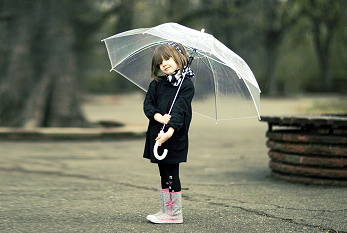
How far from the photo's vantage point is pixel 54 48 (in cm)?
1235

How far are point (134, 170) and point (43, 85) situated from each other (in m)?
5.24

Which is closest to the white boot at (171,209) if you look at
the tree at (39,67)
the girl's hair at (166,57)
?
the girl's hair at (166,57)

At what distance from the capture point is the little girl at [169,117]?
4.53 meters

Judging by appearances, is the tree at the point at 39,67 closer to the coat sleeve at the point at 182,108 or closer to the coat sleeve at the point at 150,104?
the coat sleeve at the point at 150,104

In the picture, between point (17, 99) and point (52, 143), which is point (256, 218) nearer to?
point (52, 143)

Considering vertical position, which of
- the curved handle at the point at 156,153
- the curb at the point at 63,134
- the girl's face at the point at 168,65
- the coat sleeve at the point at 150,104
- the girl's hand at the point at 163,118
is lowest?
the curb at the point at 63,134

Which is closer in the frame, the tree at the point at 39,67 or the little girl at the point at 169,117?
the little girl at the point at 169,117

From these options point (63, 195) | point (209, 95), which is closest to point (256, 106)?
point (209, 95)

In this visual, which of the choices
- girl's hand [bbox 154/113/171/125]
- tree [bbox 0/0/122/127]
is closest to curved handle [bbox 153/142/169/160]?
girl's hand [bbox 154/113/171/125]

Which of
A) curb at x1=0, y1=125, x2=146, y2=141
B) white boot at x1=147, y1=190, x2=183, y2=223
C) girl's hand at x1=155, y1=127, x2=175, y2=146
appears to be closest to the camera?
girl's hand at x1=155, y1=127, x2=175, y2=146

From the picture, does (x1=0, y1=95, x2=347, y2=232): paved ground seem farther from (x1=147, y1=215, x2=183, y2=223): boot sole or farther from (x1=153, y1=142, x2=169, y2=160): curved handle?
(x1=153, y1=142, x2=169, y2=160): curved handle

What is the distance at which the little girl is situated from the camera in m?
4.53

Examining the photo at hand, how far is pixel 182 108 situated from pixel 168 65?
38cm

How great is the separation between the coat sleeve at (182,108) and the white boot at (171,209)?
0.63 m
